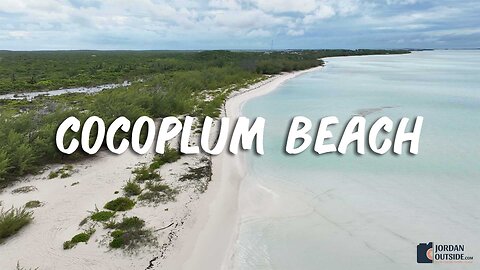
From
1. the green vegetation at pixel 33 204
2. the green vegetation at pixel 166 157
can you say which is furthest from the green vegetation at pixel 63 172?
the green vegetation at pixel 166 157

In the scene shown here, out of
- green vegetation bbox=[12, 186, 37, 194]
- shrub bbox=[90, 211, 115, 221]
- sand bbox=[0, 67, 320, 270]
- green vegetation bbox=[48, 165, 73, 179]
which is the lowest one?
sand bbox=[0, 67, 320, 270]

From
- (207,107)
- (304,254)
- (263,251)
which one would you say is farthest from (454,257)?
(207,107)

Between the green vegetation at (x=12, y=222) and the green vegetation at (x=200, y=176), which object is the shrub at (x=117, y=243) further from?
the green vegetation at (x=200, y=176)

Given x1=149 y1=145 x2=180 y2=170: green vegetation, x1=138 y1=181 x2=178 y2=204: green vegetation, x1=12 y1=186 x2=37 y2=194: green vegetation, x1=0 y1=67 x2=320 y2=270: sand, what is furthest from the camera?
x1=149 y1=145 x2=180 y2=170: green vegetation

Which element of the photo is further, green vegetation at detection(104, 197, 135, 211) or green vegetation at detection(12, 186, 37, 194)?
green vegetation at detection(12, 186, 37, 194)

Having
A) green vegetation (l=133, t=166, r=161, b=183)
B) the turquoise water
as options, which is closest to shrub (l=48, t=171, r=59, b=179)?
green vegetation (l=133, t=166, r=161, b=183)

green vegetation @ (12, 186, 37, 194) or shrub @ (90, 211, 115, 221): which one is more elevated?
green vegetation @ (12, 186, 37, 194)

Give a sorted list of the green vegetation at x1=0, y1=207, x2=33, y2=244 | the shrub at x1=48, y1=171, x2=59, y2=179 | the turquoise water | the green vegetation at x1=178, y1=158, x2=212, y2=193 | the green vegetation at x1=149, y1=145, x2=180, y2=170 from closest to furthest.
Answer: the green vegetation at x1=0, y1=207, x2=33, y2=244, the turquoise water, the green vegetation at x1=178, y1=158, x2=212, y2=193, the shrub at x1=48, y1=171, x2=59, y2=179, the green vegetation at x1=149, y1=145, x2=180, y2=170

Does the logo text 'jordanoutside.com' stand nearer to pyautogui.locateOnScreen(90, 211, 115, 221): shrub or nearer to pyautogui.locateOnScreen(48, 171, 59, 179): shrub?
pyautogui.locateOnScreen(90, 211, 115, 221): shrub
